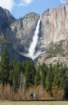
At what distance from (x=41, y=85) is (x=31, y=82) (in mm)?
8107

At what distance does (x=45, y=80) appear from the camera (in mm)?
132000

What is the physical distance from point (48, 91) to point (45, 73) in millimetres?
15839

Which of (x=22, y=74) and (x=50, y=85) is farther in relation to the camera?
(x=22, y=74)

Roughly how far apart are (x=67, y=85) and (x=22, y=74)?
16908 millimetres

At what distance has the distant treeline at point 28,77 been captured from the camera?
417ft

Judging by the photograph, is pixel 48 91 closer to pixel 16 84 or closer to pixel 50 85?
pixel 50 85

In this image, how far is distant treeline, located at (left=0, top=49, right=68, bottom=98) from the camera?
127000 millimetres

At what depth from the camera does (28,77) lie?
5325 inches

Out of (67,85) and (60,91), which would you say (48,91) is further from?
(67,85)

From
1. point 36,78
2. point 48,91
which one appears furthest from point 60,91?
point 36,78

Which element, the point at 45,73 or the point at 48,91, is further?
the point at 45,73

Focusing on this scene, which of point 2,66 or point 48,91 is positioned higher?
point 2,66

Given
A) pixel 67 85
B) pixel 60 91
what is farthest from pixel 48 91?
pixel 67 85

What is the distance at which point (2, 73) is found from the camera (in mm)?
126375
